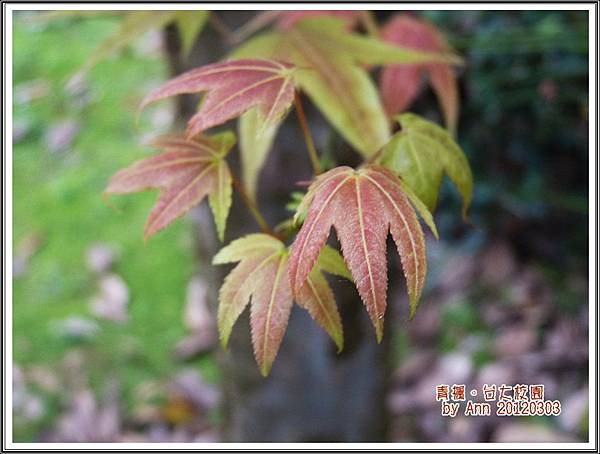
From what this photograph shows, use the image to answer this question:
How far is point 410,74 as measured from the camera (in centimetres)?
80

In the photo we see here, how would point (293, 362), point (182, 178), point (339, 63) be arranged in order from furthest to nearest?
1. point (293, 362)
2. point (339, 63)
3. point (182, 178)

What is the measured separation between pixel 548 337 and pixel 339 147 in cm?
113

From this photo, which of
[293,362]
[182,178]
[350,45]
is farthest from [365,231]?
[293,362]

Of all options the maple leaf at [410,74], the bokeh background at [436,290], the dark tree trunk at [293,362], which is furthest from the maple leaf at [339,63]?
the bokeh background at [436,290]

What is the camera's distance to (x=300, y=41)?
0.67m

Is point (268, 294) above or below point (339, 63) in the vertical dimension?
below

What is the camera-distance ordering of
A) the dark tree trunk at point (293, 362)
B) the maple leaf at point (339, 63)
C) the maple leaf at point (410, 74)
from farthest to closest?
the dark tree trunk at point (293, 362), the maple leaf at point (410, 74), the maple leaf at point (339, 63)

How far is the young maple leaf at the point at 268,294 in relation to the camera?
18.4 inches

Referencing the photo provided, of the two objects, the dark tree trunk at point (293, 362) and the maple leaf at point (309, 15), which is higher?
the maple leaf at point (309, 15)

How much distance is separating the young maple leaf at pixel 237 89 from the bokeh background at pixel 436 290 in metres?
0.86

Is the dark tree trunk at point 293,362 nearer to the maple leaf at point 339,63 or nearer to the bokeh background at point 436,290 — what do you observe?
the bokeh background at point 436,290

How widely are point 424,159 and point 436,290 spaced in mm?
1389

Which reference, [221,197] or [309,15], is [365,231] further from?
[309,15]

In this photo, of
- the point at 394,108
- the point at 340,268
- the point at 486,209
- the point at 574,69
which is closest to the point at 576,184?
the point at 486,209
